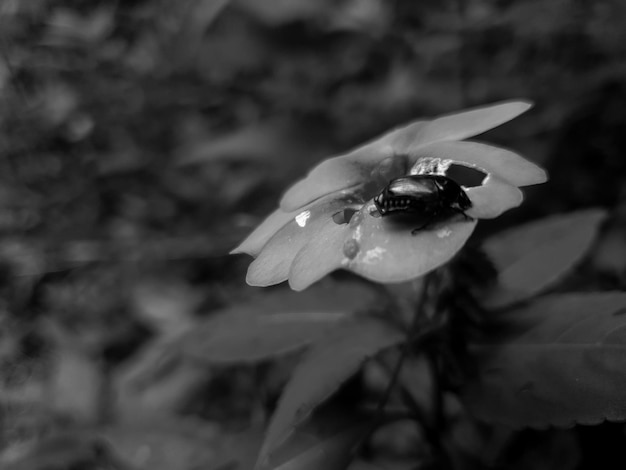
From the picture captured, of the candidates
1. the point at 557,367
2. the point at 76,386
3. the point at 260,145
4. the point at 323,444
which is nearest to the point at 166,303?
the point at 76,386

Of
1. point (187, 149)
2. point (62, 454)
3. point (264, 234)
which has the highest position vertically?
point (264, 234)

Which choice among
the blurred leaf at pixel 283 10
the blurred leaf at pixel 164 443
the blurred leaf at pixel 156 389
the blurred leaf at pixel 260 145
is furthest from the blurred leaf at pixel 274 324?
the blurred leaf at pixel 283 10

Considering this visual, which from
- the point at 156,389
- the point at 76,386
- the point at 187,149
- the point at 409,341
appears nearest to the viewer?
the point at 409,341

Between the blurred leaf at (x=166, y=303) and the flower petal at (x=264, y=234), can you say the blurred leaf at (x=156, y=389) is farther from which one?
the flower petal at (x=264, y=234)

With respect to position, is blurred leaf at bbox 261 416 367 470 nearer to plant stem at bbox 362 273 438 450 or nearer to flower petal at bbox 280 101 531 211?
plant stem at bbox 362 273 438 450

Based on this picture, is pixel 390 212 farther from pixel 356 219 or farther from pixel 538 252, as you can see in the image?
pixel 538 252

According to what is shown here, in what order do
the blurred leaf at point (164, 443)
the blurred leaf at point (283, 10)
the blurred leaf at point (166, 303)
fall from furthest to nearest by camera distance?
the blurred leaf at point (283, 10)
the blurred leaf at point (166, 303)
the blurred leaf at point (164, 443)

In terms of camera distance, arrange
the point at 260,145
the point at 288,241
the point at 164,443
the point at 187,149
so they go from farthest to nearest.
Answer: the point at 187,149 → the point at 260,145 → the point at 164,443 → the point at 288,241
